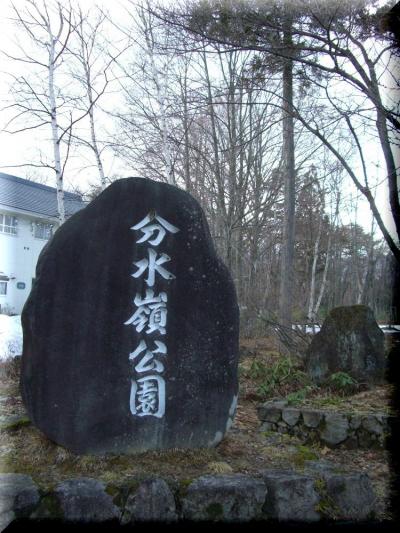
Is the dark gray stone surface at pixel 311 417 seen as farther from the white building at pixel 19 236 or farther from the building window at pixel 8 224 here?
the building window at pixel 8 224

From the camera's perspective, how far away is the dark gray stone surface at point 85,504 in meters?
2.77

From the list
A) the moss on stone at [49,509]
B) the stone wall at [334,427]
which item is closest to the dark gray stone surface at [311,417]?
the stone wall at [334,427]

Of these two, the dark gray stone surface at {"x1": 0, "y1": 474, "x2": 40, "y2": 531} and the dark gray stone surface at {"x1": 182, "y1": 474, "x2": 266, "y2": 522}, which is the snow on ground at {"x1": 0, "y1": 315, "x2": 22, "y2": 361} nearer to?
the dark gray stone surface at {"x1": 0, "y1": 474, "x2": 40, "y2": 531}

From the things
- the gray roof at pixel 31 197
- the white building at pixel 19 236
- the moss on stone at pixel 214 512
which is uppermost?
the gray roof at pixel 31 197

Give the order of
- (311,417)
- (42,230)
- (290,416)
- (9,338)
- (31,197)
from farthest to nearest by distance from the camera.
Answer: (31,197)
(42,230)
(9,338)
(290,416)
(311,417)

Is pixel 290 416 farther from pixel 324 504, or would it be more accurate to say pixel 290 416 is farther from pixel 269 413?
pixel 324 504

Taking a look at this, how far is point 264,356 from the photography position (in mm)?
7766

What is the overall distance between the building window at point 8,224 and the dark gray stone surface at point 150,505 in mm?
6362

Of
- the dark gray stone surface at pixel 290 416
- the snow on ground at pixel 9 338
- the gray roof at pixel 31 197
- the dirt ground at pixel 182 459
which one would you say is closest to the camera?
the dirt ground at pixel 182 459

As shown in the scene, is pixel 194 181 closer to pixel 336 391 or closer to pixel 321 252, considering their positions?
pixel 336 391

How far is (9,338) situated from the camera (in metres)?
7.71

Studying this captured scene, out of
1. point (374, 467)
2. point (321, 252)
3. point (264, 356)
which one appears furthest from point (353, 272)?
point (374, 467)

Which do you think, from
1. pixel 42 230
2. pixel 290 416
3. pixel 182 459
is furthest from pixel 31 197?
pixel 182 459

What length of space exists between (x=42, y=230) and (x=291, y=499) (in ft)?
30.6
